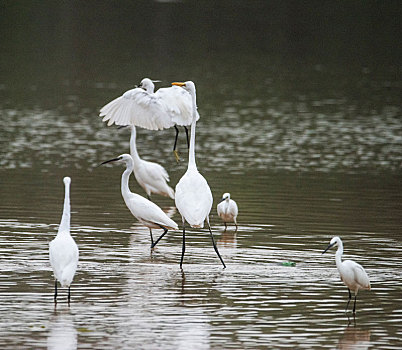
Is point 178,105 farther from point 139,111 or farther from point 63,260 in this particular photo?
point 63,260

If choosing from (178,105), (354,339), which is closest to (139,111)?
(178,105)

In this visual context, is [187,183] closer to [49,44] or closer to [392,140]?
[392,140]

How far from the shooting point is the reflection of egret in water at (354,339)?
368 inches

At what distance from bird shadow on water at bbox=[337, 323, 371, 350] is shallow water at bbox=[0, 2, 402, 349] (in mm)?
28

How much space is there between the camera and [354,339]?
9570 millimetres

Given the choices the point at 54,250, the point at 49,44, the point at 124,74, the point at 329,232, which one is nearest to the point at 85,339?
the point at 54,250

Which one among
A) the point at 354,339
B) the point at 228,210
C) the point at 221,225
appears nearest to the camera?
the point at 354,339

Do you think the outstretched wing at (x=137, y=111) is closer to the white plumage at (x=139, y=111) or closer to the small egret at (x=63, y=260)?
the white plumage at (x=139, y=111)

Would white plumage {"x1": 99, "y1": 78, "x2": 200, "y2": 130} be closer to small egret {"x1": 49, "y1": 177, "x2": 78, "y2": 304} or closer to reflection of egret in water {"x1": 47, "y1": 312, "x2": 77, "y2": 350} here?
small egret {"x1": 49, "y1": 177, "x2": 78, "y2": 304}

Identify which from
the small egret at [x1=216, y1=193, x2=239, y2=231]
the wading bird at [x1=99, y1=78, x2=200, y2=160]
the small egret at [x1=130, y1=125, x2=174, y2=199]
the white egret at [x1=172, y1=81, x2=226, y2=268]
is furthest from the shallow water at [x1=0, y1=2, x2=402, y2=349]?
the wading bird at [x1=99, y1=78, x2=200, y2=160]

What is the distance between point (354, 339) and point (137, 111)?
21.0 ft

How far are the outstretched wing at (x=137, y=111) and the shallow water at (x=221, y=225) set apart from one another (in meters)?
1.66

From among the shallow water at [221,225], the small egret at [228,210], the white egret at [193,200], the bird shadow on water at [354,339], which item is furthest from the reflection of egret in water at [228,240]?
the bird shadow on water at [354,339]

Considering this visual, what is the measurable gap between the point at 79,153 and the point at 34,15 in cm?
4846
